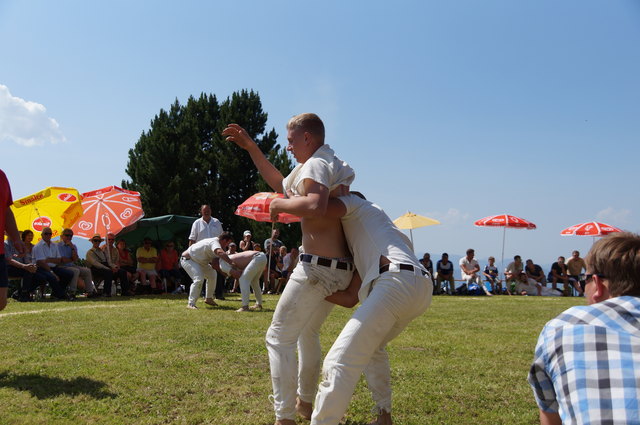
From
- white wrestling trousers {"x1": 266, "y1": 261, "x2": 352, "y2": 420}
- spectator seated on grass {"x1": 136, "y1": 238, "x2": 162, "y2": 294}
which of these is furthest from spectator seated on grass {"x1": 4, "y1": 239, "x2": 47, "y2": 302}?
white wrestling trousers {"x1": 266, "y1": 261, "x2": 352, "y2": 420}

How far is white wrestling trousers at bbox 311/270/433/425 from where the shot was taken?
314cm

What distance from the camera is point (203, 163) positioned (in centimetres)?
3744

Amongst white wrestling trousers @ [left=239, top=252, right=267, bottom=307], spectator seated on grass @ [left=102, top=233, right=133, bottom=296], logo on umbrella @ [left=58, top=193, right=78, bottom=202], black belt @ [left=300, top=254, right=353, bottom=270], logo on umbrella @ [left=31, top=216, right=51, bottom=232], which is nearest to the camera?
black belt @ [left=300, top=254, right=353, bottom=270]

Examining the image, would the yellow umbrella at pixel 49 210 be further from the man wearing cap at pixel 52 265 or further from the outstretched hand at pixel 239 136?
the outstretched hand at pixel 239 136

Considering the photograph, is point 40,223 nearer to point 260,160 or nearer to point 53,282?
point 53,282

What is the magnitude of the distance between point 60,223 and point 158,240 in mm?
5740

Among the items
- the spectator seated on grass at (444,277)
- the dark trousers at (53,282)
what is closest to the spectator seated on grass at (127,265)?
the dark trousers at (53,282)

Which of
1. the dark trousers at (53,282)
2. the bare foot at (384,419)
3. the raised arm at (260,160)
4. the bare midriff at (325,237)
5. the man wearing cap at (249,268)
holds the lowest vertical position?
the bare foot at (384,419)

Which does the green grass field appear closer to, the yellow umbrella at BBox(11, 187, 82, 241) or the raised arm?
the raised arm

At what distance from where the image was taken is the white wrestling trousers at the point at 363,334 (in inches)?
124

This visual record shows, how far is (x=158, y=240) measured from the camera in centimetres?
2127

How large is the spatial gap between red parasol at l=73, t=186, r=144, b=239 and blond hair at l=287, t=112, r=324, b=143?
47.9ft

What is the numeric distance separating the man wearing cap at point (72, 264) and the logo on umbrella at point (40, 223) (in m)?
0.97

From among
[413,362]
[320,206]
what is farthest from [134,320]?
[320,206]
